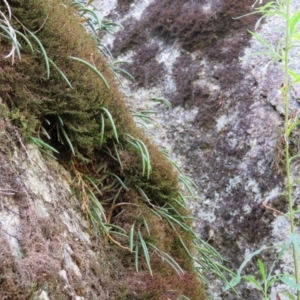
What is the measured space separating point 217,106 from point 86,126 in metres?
0.86

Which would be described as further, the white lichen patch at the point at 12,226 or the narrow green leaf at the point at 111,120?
the narrow green leaf at the point at 111,120

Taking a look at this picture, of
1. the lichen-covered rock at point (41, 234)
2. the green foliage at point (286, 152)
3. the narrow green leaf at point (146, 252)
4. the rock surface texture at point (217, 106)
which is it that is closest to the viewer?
the lichen-covered rock at point (41, 234)

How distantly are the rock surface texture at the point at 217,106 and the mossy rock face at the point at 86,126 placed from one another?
0.27m

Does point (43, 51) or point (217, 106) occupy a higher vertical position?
point (43, 51)

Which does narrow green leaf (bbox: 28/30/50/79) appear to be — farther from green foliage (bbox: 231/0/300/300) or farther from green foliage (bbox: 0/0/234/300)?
green foliage (bbox: 231/0/300/300)

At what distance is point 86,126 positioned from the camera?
0.94 metres

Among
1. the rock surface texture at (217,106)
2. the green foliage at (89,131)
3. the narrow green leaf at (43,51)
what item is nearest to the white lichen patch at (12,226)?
the green foliage at (89,131)

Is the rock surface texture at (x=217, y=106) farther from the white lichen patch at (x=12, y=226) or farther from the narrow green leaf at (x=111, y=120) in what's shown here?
the white lichen patch at (x=12, y=226)

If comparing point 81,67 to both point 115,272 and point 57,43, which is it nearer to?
A: point 57,43

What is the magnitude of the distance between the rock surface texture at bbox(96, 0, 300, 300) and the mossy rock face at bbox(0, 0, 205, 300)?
0.27 m

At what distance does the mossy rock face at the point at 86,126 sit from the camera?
2.79ft

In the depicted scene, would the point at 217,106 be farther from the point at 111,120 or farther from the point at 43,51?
the point at 43,51

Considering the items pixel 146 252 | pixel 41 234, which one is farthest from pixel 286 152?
pixel 41 234

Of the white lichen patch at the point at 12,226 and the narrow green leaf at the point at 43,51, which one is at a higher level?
the narrow green leaf at the point at 43,51
